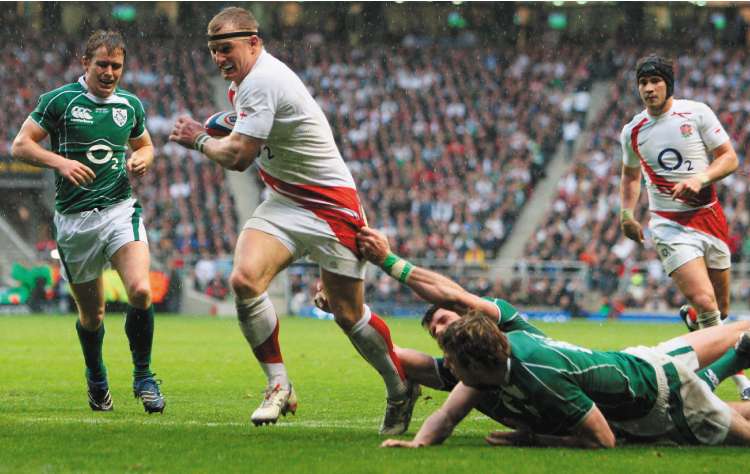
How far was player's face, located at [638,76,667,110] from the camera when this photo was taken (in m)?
9.90

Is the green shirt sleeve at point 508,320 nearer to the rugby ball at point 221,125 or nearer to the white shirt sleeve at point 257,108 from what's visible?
the white shirt sleeve at point 257,108

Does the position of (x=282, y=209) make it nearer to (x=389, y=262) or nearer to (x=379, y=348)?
(x=389, y=262)

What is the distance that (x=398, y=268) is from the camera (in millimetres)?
6895

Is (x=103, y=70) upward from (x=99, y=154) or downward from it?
upward

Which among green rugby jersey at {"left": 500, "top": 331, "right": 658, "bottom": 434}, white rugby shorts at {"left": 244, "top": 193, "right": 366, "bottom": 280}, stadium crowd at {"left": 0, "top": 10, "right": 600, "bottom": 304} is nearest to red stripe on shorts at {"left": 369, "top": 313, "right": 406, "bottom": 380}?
white rugby shorts at {"left": 244, "top": 193, "right": 366, "bottom": 280}

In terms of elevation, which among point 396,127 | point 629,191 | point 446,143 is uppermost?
point 629,191

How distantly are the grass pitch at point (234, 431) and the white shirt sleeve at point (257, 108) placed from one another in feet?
5.98

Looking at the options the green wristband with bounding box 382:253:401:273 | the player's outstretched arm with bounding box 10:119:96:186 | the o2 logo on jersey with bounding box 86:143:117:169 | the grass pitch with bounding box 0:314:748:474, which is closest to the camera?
the grass pitch with bounding box 0:314:748:474

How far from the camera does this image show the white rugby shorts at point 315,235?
23.9 ft

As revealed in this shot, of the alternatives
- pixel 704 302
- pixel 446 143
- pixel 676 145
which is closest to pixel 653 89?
pixel 676 145

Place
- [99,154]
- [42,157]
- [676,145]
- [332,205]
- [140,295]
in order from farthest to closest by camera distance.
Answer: [676,145]
[99,154]
[140,295]
[42,157]
[332,205]

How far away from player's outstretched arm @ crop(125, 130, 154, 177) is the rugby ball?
1.16 meters

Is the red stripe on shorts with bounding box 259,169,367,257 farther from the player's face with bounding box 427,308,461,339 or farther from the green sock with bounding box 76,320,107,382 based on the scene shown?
the green sock with bounding box 76,320,107,382

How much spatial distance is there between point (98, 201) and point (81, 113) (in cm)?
66
